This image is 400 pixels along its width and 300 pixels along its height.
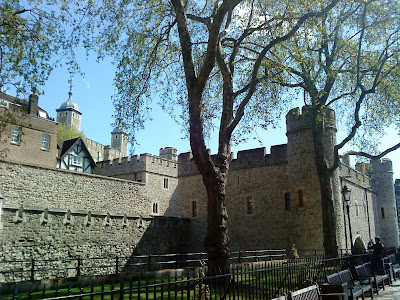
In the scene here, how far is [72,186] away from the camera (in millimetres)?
27062

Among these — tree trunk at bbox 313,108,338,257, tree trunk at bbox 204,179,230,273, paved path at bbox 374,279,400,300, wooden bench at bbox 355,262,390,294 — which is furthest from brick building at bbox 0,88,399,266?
tree trunk at bbox 204,179,230,273

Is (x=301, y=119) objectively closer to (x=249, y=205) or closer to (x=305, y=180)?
(x=305, y=180)

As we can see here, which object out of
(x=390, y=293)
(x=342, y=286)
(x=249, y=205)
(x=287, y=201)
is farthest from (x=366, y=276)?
(x=249, y=205)

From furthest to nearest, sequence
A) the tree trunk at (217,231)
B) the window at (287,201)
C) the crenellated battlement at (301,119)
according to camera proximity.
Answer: the window at (287,201), the crenellated battlement at (301,119), the tree trunk at (217,231)

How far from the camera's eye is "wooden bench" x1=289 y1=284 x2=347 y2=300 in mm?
6734

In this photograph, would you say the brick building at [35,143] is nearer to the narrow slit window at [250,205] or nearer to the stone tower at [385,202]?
the narrow slit window at [250,205]

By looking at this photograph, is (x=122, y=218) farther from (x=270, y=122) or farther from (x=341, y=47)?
(x=341, y=47)

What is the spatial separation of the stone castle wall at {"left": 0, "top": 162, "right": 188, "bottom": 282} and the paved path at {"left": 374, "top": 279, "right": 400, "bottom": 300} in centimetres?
1348

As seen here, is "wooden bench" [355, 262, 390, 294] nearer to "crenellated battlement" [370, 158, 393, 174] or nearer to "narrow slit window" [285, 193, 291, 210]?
"narrow slit window" [285, 193, 291, 210]

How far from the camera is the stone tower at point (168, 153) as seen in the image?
49.4 meters

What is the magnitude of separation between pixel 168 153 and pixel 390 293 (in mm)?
39846

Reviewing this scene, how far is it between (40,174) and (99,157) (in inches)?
1302

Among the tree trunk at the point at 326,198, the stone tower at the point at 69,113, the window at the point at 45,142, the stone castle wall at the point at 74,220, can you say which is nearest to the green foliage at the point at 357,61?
the tree trunk at the point at 326,198

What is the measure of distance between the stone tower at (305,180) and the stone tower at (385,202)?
48.4 ft
